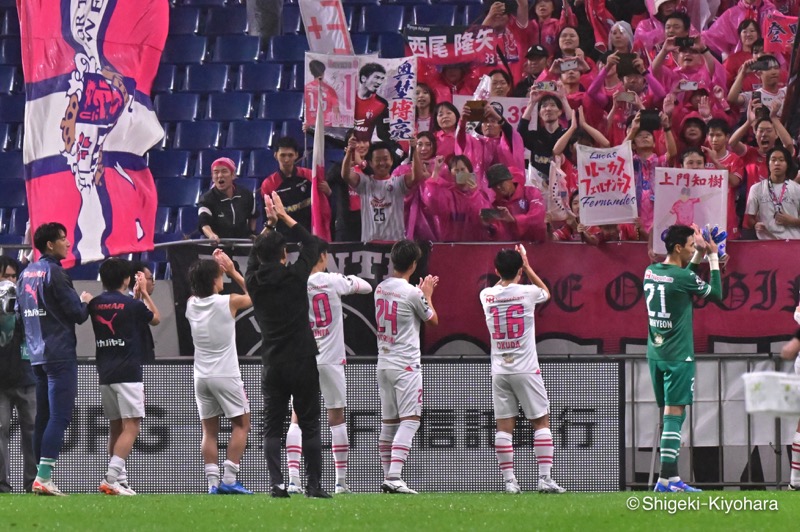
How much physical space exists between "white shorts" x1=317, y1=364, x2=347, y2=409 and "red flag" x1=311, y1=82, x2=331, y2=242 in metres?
2.20

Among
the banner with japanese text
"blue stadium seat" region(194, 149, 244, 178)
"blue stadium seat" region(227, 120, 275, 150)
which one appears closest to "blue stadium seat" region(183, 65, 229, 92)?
"blue stadium seat" region(227, 120, 275, 150)

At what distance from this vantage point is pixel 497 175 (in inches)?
485

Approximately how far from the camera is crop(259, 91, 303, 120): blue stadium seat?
54.5ft

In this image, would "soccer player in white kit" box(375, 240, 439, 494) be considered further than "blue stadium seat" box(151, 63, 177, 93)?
No

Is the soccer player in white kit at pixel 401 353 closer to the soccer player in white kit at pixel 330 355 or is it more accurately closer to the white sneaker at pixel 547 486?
the soccer player in white kit at pixel 330 355

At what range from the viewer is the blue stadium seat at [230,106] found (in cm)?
1689

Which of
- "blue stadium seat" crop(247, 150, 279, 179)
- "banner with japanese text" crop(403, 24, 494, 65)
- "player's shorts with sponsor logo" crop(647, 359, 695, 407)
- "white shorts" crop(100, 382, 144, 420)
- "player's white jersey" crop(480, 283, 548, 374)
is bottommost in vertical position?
"white shorts" crop(100, 382, 144, 420)

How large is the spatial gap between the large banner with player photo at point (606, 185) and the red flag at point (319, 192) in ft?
7.48

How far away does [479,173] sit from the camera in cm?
1321

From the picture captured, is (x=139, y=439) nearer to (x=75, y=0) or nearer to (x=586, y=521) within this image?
(x=75, y=0)

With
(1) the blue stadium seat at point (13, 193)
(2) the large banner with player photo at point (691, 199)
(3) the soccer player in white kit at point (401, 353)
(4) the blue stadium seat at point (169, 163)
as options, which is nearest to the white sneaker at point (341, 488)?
(3) the soccer player in white kit at point (401, 353)

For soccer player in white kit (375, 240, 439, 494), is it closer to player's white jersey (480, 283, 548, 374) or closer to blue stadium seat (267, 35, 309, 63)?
player's white jersey (480, 283, 548, 374)

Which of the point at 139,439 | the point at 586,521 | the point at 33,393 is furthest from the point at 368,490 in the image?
the point at 586,521

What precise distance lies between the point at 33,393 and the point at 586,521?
5.17m
